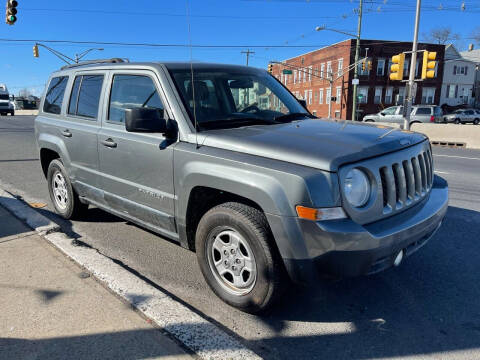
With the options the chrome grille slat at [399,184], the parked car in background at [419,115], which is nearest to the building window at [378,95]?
the parked car in background at [419,115]

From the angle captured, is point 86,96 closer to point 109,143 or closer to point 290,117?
point 109,143

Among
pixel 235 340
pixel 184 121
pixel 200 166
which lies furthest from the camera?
pixel 184 121

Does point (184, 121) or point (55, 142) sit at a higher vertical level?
point (184, 121)

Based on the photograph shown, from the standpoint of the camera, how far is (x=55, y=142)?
4852mm

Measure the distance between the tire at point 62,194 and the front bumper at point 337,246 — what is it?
326cm

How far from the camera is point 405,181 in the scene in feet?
9.52

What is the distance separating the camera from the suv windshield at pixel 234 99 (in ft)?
11.1

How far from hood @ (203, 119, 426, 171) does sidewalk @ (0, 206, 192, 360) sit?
1.39 m

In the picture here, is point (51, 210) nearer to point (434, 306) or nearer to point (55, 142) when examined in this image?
point (55, 142)

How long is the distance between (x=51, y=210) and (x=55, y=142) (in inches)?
49.7

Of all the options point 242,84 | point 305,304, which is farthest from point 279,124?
point 305,304

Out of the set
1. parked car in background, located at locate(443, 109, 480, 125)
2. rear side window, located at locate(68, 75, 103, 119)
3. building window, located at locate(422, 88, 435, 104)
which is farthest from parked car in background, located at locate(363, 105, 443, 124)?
rear side window, located at locate(68, 75, 103, 119)

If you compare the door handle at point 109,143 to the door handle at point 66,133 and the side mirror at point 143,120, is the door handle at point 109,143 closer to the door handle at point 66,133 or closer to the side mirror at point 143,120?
the side mirror at point 143,120

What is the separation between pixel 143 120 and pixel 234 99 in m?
1.09
